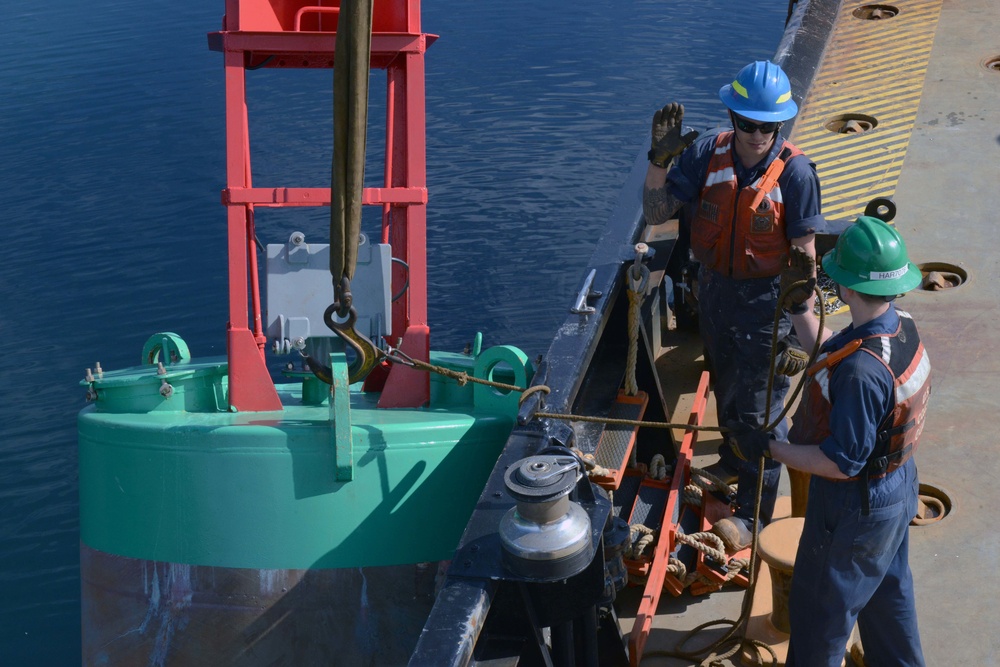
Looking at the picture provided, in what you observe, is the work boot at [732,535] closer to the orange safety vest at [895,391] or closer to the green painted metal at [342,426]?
the orange safety vest at [895,391]

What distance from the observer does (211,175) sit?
1212 cm

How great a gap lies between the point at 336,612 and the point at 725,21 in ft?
43.5

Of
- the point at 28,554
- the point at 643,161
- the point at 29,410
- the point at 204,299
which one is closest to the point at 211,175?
the point at 204,299

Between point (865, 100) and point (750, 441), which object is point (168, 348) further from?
point (865, 100)

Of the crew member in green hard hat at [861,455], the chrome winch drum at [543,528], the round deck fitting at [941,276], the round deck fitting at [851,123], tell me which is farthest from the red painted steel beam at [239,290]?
the round deck fitting at [851,123]

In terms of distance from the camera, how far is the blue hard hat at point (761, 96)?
3.90 meters

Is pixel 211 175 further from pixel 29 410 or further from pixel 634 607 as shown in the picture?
pixel 634 607

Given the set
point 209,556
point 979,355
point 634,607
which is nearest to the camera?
point 209,556

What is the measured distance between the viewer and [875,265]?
2980mm

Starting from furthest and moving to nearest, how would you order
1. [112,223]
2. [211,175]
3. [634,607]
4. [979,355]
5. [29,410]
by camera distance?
[211,175], [112,223], [29,410], [979,355], [634,607]

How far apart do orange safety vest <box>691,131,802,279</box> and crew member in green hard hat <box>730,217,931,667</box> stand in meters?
0.63

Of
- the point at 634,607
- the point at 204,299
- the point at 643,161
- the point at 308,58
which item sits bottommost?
the point at 204,299

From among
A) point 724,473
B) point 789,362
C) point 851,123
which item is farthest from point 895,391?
point 851,123

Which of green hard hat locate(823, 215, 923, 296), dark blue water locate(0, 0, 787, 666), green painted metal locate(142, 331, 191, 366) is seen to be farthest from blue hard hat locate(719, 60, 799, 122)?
dark blue water locate(0, 0, 787, 666)
